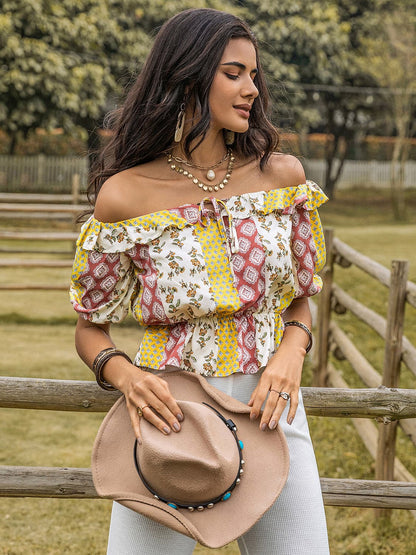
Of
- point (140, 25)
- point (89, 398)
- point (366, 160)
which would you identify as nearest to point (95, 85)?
point (140, 25)

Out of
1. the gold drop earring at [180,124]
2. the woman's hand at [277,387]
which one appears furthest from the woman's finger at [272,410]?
the gold drop earring at [180,124]

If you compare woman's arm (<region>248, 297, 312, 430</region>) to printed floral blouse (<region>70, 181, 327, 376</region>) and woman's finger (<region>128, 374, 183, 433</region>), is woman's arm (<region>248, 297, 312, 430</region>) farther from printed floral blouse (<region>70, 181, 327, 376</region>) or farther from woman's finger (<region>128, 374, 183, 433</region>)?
woman's finger (<region>128, 374, 183, 433</region>)

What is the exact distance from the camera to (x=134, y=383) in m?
1.66

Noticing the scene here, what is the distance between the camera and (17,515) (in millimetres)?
3986

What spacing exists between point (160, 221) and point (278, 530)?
0.69 meters

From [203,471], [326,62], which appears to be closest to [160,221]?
[203,471]

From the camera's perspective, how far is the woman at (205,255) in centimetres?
163

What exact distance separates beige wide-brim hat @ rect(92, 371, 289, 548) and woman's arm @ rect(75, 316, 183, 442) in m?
0.02

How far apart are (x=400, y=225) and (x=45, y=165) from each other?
995 centimetres

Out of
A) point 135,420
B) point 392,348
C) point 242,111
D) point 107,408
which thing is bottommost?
point 392,348

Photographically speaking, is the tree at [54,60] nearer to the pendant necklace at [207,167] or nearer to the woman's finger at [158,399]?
the pendant necklace at [207,167]

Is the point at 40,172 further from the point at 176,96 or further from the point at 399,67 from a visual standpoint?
the point at 176,96

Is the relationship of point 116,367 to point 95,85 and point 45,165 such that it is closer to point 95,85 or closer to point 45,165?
point 95,85

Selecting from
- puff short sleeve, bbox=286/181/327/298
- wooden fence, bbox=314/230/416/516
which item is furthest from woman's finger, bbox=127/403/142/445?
wooden fence, bbox=314/230/416/516
